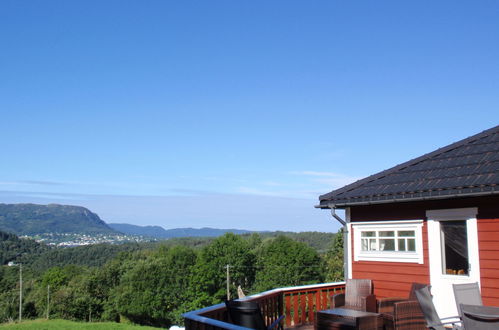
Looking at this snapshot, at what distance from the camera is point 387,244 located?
285 inches

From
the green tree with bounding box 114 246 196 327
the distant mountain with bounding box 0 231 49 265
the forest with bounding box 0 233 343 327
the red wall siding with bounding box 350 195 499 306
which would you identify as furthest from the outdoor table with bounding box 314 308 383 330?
the distant mountain with bounding box 0 231 49 265

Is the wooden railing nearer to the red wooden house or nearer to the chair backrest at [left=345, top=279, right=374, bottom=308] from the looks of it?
the chair backrest at [left=345, top=279, right=374, bottom=308]

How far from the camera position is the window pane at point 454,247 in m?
6.20

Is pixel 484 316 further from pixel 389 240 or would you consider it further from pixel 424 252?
pixel 389 240

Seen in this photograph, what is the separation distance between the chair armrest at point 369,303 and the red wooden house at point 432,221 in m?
0.44

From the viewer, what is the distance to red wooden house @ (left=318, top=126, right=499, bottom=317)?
589 centimetres

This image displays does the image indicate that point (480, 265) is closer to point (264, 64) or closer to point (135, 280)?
point (264, 64)

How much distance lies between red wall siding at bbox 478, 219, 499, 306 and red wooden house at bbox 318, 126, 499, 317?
0.01 m

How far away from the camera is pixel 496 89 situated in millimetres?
12203

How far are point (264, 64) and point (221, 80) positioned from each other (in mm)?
2042

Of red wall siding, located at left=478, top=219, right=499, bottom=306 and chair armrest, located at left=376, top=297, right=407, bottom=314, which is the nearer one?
red wall siding, located at left=478, top=219, right=499, bottom=306

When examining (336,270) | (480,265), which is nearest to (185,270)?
(336,270)

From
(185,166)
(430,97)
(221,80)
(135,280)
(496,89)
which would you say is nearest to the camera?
(496,89)

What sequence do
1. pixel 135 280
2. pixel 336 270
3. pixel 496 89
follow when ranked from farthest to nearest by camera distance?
pixel 135 280 → pixel 336 270 → pixel 496 89
